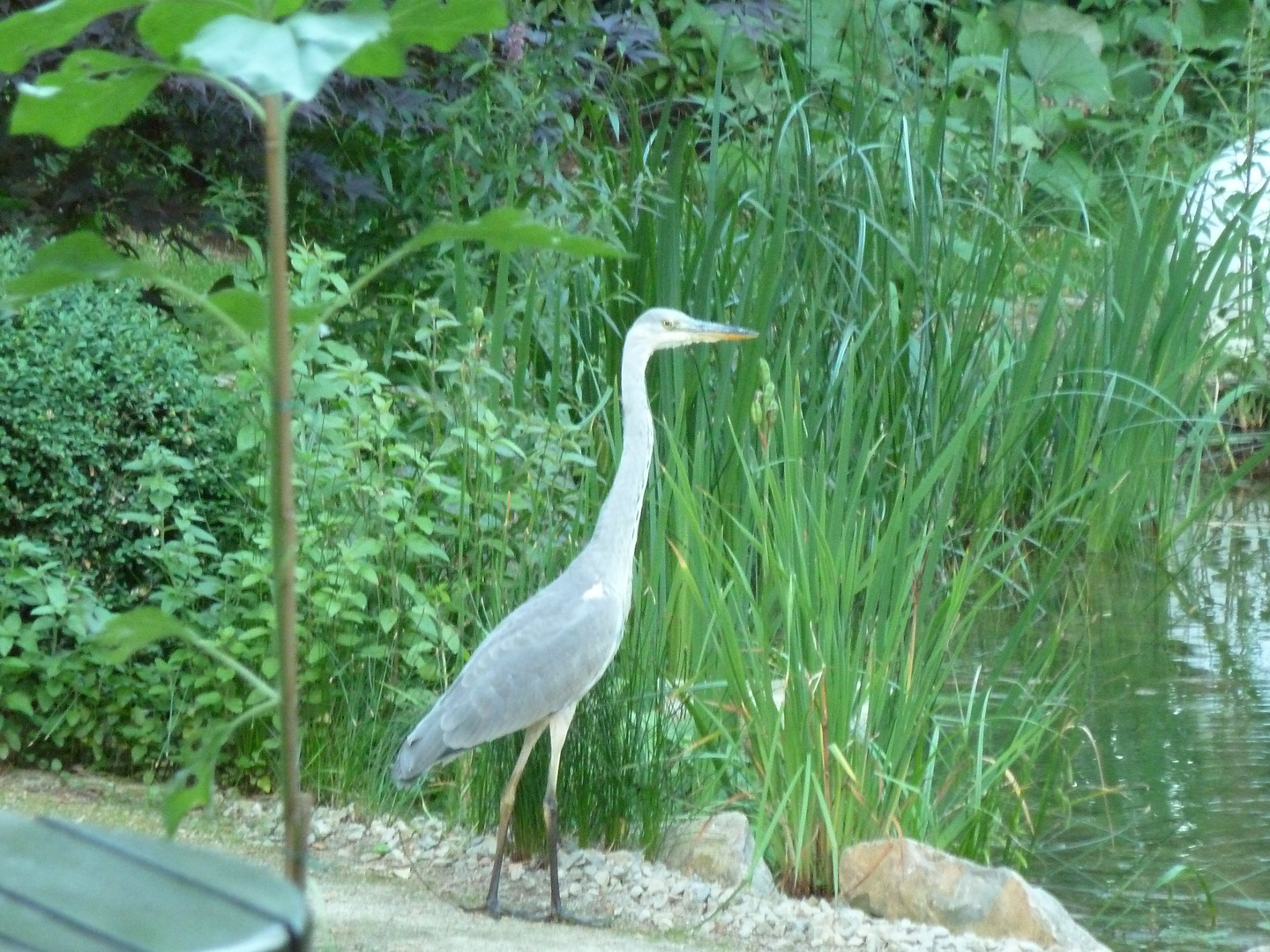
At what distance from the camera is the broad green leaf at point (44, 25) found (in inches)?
51.2

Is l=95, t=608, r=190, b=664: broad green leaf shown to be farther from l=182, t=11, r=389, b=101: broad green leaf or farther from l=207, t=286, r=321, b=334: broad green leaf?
l=182, t=11, r=389, b=101: broad green leaf

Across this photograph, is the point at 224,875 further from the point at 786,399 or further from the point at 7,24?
the point at 786,399

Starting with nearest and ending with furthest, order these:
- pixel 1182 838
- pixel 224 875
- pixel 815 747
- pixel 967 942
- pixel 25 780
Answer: pixel 224 875, pixel 967 942, pixel 815 747, pixel 25 780, pixel 1182 838

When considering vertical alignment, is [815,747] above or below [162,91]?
below

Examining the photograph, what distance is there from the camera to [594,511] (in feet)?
15.9

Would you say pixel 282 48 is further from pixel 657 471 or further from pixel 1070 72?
pixel 1070 72

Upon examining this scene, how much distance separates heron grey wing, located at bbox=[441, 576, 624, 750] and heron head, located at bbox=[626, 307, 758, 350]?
69 centimetres

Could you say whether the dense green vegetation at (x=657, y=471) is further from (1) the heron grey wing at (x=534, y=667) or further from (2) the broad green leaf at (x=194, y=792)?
(2) the broad green leaf at (x=194, y=792)

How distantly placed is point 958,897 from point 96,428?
2310 mm

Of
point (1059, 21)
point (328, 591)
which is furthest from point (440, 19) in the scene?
point (1059, 21)

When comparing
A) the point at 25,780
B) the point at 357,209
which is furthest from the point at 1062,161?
the point at 25,780

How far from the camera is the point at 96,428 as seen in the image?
164 inches

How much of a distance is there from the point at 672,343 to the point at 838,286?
163cm

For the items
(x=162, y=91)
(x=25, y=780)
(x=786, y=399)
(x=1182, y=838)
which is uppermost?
(x=162, y=91)
